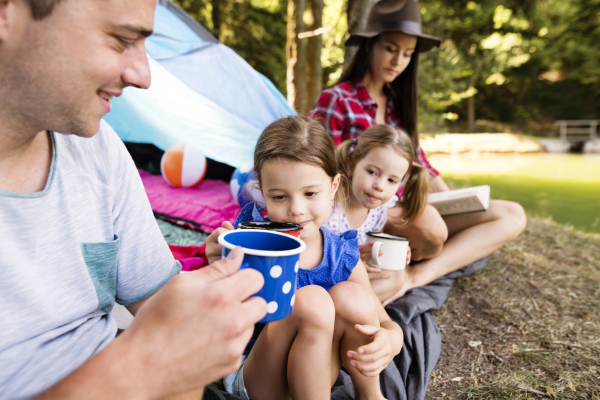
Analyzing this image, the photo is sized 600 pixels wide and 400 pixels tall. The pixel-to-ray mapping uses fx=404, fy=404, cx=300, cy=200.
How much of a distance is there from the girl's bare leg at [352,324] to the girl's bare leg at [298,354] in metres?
0.08

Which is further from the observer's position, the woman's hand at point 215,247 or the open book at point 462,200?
the open book at point 462,200

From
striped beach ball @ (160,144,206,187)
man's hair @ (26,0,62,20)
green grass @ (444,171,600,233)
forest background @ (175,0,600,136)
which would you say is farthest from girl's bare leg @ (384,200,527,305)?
forest background @ (175,0,600,136)

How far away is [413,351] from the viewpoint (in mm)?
1635

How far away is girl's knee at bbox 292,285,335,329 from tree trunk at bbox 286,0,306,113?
4.71 m

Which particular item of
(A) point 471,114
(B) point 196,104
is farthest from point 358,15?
(A) point 471,114

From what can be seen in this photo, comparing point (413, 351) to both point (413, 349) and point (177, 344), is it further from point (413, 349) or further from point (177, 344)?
point (177, 344)

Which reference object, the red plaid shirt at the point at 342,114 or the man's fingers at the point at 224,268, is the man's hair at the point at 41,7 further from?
the red plaid shirt at the point at 342,114

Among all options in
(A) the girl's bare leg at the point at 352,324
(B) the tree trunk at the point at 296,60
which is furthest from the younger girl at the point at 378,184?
(B) the tree trunk at the point at 296,60

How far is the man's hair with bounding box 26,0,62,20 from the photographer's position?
668 millimetres

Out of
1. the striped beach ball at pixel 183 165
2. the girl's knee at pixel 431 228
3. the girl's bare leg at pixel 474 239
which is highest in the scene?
the striped beach ball at pixel 183 165

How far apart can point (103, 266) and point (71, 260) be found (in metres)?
0.08

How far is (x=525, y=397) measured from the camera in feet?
4.87

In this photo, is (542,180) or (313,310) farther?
(542,180)

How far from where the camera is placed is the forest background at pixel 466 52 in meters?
5.82
